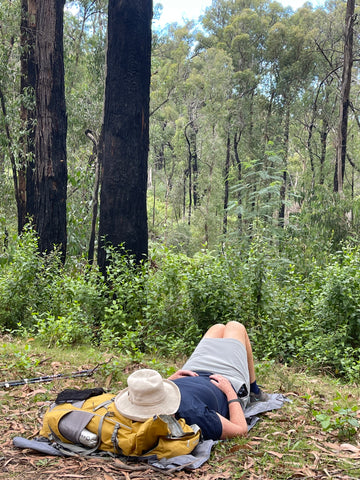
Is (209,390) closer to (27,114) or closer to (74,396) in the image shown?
(74,396)

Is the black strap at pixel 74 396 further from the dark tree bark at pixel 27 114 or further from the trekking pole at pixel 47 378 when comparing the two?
the dark tree bark at pixel 27 114

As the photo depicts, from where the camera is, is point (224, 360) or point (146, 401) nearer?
point (146, 401)

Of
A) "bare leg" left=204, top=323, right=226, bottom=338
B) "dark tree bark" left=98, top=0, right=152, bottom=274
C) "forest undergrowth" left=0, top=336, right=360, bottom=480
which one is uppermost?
"dark tree bark" left=98, top=0, right=152, bottom=274

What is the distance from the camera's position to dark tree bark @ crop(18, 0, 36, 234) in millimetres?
12586

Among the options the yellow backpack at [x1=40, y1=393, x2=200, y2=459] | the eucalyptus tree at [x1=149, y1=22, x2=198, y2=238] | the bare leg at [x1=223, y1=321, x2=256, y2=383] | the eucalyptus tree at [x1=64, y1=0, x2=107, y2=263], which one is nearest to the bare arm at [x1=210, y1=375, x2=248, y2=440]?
the yellow backpack at [x1=40, y1=393, x2=200, y2=459]

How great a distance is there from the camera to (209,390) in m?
3.80

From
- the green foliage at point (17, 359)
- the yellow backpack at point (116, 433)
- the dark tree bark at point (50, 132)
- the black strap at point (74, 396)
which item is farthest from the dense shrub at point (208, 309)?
the dark tree bark at point (50, 132)

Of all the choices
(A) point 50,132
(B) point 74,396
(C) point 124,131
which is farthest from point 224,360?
(A) point 50,132

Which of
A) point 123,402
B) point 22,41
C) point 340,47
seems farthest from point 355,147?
point 123,402

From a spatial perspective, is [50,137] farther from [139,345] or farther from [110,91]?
[139,345]

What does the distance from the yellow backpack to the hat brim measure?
5 cm

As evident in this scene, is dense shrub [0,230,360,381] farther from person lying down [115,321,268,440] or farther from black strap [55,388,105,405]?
black strap [55,388,105,405]

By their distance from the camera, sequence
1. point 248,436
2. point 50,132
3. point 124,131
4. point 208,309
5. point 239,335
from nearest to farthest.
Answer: point 248,436 < point 239,335 < point 208,309 < point 124,131 < point 50,132

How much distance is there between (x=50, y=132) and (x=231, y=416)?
7921mm
